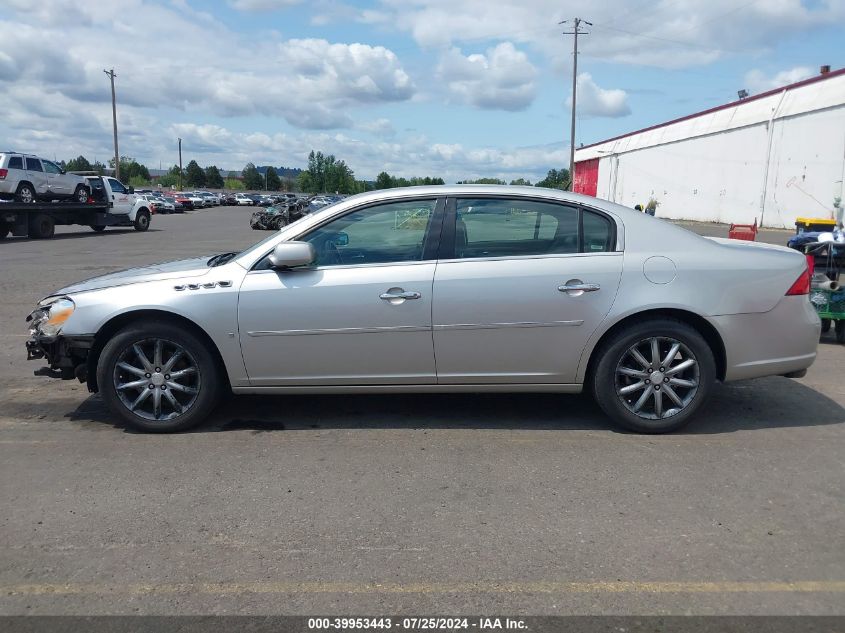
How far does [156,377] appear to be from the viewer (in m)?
4.85

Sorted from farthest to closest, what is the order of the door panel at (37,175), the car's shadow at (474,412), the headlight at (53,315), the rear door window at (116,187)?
the rear door window at (116,187) < the door panel at (37,175) < the car's shadow at (474,412) < the headlight at (53,315)

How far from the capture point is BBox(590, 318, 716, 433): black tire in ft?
15.5

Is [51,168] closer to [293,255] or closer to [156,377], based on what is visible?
[156,377]

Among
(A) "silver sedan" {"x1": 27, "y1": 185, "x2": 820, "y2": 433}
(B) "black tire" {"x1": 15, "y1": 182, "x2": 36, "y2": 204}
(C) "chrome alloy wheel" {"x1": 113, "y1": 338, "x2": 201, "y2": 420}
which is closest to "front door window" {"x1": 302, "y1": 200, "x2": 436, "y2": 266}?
(A) "silver sedan" {"x1": 27, "y1": 185, "x2": 820, "y2": 433}

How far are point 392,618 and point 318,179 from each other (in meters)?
133

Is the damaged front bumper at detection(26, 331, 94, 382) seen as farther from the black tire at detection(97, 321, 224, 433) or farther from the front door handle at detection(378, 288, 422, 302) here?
the front door handle at detection(378, 288, 422, 302)

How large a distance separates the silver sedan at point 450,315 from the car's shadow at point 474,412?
0.33 metres

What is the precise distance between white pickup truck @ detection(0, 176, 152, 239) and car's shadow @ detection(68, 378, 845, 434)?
23.4 metres

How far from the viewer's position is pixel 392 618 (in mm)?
2842

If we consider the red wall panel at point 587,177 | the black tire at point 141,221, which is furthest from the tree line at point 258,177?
the black tire at point 141,221

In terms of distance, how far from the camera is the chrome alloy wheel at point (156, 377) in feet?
15.8

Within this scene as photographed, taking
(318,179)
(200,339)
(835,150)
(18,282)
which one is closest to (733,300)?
(200,339)

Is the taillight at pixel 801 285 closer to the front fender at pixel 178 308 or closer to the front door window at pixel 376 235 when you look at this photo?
the front door window at pixel 376 235

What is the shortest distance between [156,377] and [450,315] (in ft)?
6.68
